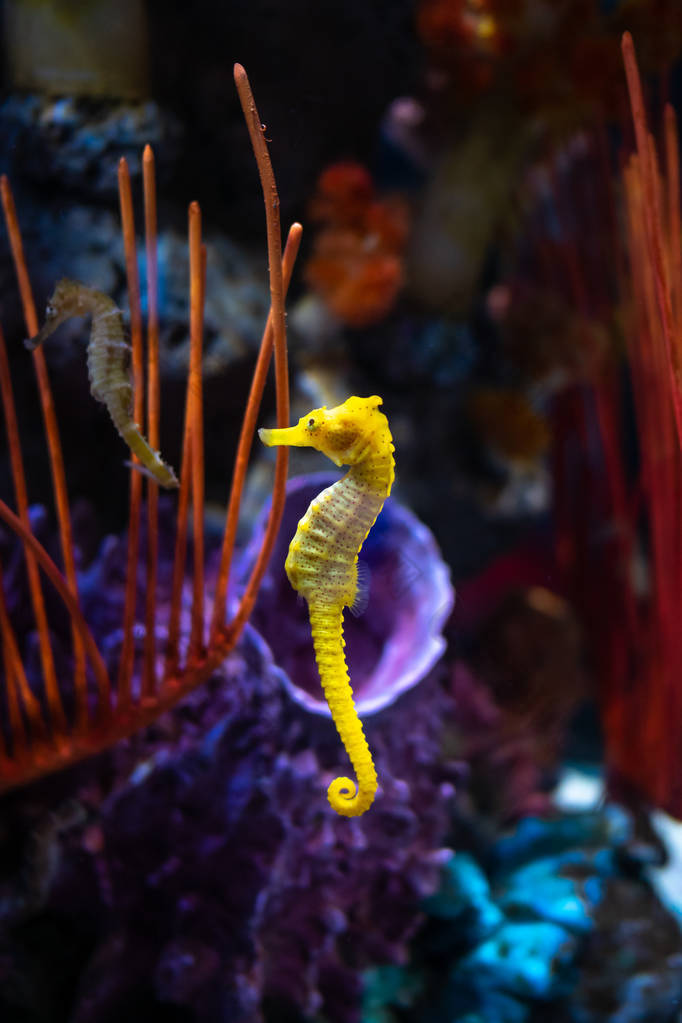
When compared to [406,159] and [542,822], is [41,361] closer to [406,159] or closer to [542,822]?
[542,822]

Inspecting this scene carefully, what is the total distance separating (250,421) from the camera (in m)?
0.87

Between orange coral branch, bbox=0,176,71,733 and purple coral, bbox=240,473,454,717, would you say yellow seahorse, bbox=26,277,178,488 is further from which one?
purple coral, bbox=240,473,454,717

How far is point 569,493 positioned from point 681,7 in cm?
123

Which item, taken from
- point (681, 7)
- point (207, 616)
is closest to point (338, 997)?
point (207, 616)

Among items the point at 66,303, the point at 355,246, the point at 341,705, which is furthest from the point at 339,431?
the point at 355,246

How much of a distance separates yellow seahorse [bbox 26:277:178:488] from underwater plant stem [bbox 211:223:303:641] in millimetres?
115

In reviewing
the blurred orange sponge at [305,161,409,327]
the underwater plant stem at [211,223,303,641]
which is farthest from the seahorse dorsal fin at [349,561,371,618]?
the blurred orange sponge at [305,161,409,327]

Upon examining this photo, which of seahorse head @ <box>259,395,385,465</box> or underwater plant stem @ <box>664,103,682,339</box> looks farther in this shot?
underwater plant stem @ <box>664,103,682,339</box>

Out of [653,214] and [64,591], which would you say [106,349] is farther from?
[653,214]

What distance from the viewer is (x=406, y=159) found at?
211 centimetres

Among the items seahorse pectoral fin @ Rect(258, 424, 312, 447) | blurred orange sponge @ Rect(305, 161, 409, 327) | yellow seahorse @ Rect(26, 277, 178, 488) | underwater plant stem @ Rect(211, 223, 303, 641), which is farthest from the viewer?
blurred orange sponge @ Rect(305, 161, 409, 327)

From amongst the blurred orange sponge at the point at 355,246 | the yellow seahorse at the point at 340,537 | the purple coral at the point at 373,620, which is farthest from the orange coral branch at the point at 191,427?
the blurred orange sponge at the point at 355,246

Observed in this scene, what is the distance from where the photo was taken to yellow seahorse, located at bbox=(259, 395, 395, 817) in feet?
2.17

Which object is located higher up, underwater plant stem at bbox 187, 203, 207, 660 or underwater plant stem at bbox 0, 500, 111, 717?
underwater plant stem at bbox 187, 203, 207, 660
